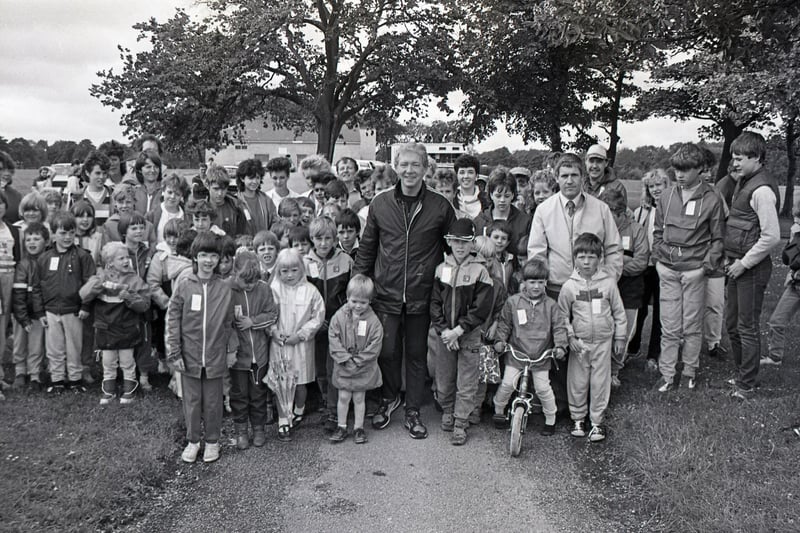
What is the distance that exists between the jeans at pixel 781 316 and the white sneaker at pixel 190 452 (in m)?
5.48

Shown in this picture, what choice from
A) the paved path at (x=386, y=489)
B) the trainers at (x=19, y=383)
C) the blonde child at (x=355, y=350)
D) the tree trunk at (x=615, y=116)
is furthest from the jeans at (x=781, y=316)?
the tree trunk at (x=615, y=116)

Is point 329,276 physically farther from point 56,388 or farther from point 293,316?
point 56,388

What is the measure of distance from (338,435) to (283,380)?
0.63 metres

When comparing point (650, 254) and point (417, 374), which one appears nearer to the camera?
point (417, 374)

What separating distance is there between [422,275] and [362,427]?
4.28ft

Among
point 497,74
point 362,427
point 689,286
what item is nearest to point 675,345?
point 689,286

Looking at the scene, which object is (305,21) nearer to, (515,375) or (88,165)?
(88,165)

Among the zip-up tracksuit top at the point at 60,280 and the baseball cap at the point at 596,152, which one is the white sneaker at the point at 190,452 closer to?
the zip-up tracksuit top at the point at 60,280

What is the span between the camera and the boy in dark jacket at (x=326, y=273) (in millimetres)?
5250

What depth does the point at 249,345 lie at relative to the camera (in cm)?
485

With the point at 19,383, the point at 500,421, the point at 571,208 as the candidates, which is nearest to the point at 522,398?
the point at 500,421

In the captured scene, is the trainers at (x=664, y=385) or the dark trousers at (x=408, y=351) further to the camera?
the trainers at (x=664, y=385)

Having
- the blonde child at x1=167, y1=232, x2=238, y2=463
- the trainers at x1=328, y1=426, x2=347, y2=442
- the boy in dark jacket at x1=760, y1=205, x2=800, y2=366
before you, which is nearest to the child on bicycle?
the trainers at x1=328, y1=426, x2=347, y2=442

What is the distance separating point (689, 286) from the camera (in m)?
5.44
